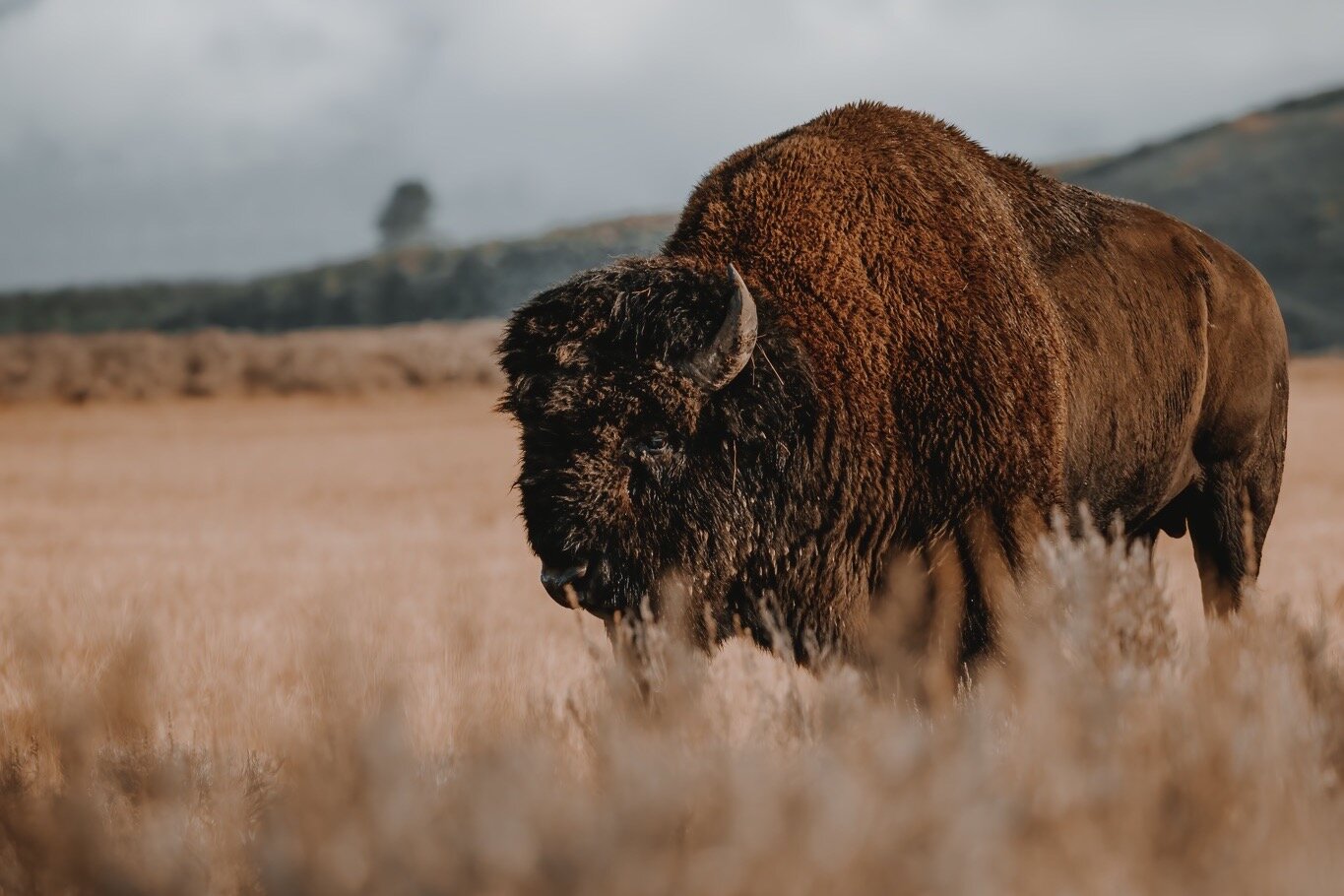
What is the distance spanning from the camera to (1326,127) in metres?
85.2

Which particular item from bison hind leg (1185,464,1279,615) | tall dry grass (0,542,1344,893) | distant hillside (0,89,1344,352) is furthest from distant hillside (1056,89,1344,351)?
tall dry grass (0,542,1344,893)

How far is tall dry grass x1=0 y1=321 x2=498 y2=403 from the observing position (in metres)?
35.2

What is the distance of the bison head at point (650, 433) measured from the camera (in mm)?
3752

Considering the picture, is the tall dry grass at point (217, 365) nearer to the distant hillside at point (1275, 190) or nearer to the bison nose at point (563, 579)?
the bison nose at point (563, 579)

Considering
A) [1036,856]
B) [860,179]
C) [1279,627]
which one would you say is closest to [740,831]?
[1036,856]

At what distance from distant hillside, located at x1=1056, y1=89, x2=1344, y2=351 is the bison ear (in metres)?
68.2

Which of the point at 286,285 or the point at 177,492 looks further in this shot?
the point at 286,285

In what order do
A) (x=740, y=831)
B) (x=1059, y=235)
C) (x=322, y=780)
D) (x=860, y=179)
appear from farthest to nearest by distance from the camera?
(x=1059, y=235), (x=860, y=179), (x=322, y=780), (x=740, y=831)

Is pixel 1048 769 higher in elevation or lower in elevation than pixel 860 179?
lower

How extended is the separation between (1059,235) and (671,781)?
3.54 metres

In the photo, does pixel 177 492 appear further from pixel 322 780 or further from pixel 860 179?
pixel 322 780

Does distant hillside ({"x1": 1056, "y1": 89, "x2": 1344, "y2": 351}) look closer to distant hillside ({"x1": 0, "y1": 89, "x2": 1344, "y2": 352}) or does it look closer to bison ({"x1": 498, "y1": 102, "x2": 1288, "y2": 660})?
distant hillside ({"x1": 0, "y1": 89, "x2": 1344, "y2": 352})

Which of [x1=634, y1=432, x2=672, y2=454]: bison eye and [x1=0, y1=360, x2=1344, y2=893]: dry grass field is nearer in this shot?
[x1=0, y1=360, x2=1344, y2=893]: dry grass field

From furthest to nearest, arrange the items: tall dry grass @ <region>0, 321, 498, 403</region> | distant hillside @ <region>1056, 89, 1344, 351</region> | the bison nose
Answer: distant hillside @ <region>1056, 89, 1344, 351</region>
tall dry grass @ <region>0, 321, 498, 403</region>
the bison nose
